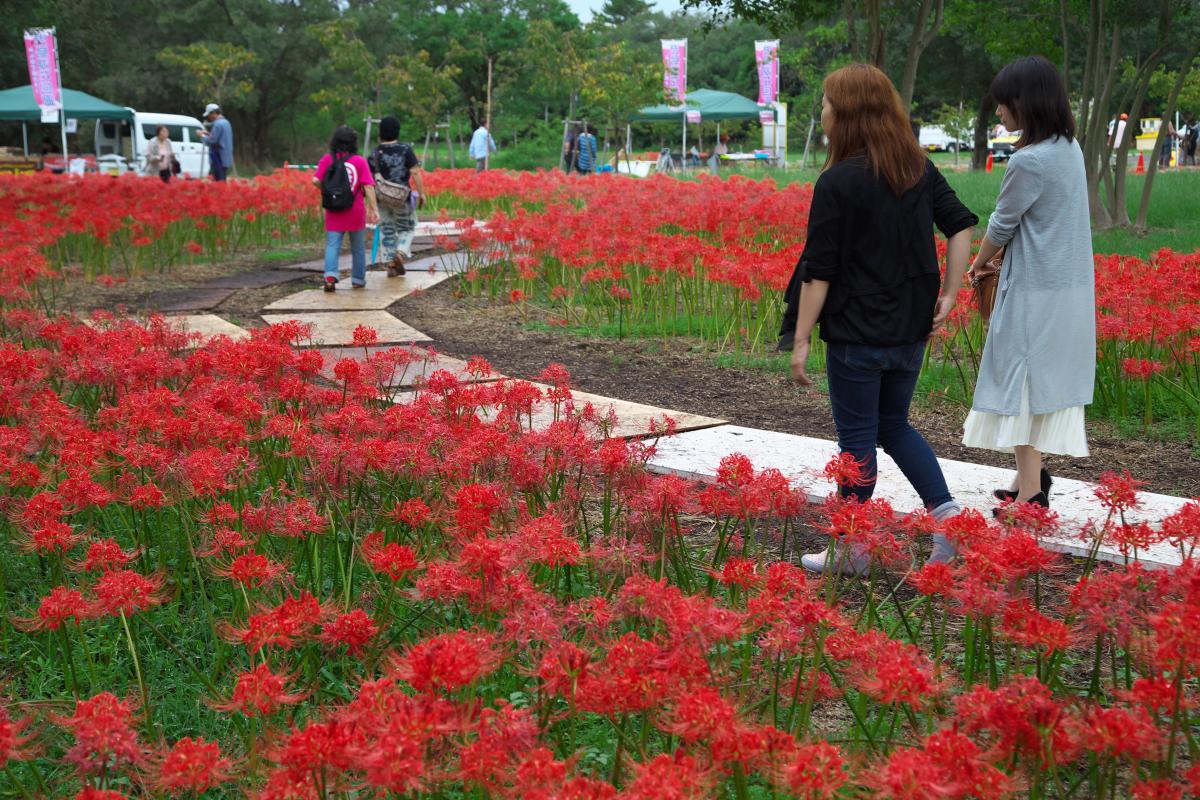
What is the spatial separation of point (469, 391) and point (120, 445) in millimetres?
1100

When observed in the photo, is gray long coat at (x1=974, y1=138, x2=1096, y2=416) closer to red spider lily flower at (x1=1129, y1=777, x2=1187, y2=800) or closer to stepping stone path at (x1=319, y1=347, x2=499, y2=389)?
red spider lily flower at (x1=1129, y1=777, x2=1187, y2=800)

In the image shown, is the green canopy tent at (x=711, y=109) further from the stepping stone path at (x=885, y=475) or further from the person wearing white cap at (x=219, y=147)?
the stepping stone path at (x=885, y=475)

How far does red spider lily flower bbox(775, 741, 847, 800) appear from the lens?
160cm

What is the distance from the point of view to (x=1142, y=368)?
530cm

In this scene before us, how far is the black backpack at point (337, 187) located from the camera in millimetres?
10562

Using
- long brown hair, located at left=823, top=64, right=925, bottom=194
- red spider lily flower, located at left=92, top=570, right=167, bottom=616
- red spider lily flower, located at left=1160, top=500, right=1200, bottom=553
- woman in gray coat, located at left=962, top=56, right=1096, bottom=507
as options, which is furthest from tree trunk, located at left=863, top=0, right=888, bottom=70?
red spider lily flower, located at left=92, top=570, right=167, bottom=616

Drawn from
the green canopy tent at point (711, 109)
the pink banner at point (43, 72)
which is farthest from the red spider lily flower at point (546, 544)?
the green canopy tent at point (711, 109)

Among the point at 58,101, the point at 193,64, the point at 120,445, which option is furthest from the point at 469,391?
the point at 193,64

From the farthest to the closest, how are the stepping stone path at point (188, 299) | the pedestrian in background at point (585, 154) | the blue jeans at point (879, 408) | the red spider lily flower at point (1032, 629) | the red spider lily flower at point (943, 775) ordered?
the pedestrian in background at point (585, 154)
the stepping stone path at point (188, 299)
the blue jeans at point (879, 408)
the red spider lily flower at point (1032, 629)
the red spider lily flower at point (943, 775)

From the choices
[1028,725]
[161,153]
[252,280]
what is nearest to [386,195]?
[252,280]

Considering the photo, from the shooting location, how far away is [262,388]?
13.4ft

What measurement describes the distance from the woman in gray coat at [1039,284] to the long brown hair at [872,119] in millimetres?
472

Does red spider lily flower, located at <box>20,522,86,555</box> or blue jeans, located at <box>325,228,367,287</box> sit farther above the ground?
blue jeans, located at <box>325,228,367,287</box>

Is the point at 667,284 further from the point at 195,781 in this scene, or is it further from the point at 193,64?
the point at 193,64
